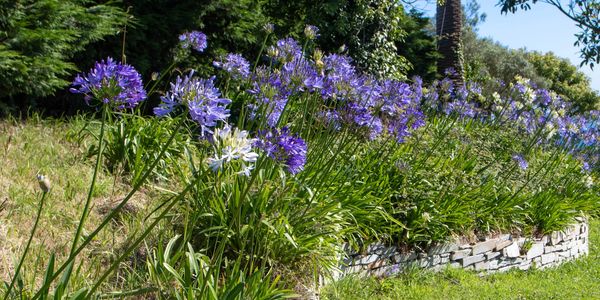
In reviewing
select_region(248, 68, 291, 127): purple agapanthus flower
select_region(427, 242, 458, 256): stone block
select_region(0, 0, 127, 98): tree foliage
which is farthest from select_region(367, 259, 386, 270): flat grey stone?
select_region(0, 0, 127, 98): tree foliage

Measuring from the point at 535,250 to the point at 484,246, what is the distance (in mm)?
1020

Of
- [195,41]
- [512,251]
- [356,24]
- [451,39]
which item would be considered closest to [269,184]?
[195,41]

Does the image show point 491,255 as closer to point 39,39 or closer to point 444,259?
point 444,259

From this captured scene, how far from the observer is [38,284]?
2.76 metres

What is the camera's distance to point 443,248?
5.00 meters

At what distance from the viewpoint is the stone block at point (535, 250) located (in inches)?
235

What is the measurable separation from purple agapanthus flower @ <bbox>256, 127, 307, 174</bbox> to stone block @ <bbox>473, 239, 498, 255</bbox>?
3384 mm

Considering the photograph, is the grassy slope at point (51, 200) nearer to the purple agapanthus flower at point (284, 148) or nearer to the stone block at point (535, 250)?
the purple agapanthus flower at point (284, 148)

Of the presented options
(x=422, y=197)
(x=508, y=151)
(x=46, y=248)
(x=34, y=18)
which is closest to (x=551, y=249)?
(x=508, y=151)

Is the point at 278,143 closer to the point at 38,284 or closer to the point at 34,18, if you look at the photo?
the point at 38,284

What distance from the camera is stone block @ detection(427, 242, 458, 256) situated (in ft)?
16.2

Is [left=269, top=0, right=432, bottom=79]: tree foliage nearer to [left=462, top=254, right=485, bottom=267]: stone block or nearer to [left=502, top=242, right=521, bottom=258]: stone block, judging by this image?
[left=502, top=242, right=521, bottom=258]: stone block

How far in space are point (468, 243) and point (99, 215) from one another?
10.8ft

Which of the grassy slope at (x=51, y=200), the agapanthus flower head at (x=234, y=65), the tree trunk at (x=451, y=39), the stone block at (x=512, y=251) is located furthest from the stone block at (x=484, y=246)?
the tree trunk at (x=451, y=39)
